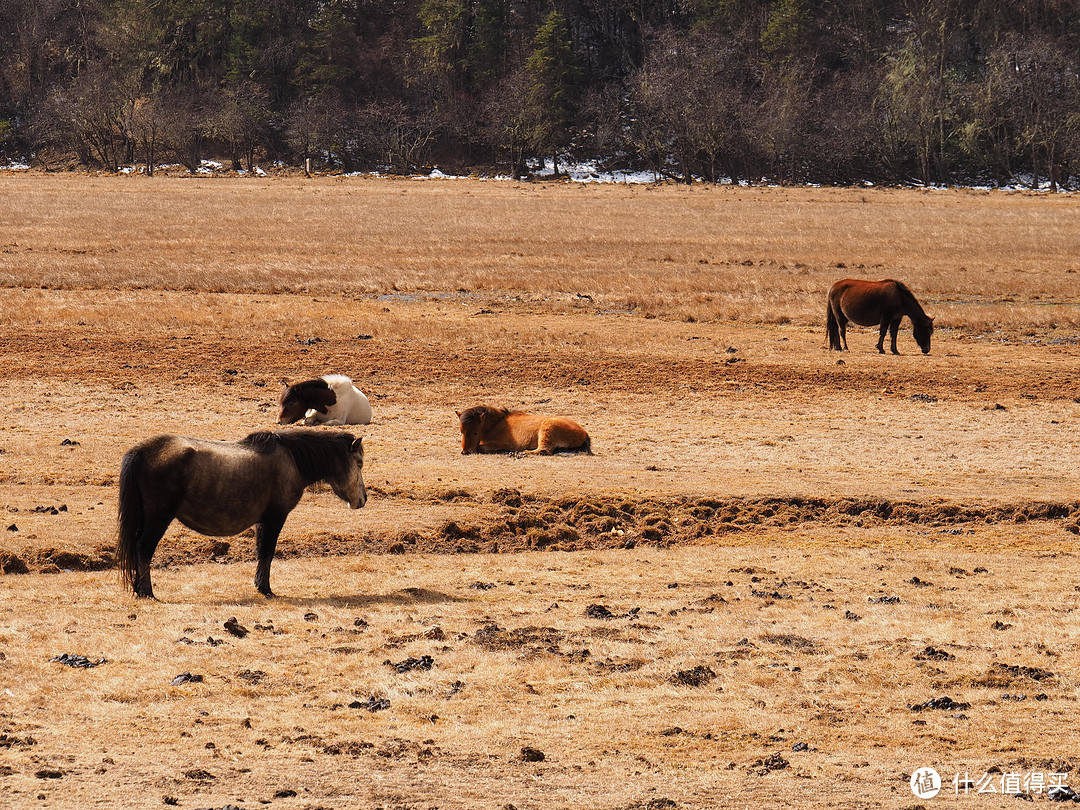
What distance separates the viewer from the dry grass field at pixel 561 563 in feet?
21.5

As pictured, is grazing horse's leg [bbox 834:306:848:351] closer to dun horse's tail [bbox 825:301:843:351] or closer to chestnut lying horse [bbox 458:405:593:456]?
dun horse's tail [bbox 825:301:843:351]

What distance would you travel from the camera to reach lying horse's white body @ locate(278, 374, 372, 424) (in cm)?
1570

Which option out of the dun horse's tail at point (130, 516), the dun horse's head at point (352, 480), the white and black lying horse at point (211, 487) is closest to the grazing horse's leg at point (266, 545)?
the white and black lying horse at point (211, 487)

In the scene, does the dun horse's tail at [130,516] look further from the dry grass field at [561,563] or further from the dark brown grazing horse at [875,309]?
the dark brown grazing horse at [875,309]

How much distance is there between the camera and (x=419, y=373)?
1947 centimetres

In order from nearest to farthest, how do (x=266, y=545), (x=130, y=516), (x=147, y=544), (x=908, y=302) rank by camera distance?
(x=130, y=516), (x=147, y=544), (x=266, y=545), (x=908, y=302)

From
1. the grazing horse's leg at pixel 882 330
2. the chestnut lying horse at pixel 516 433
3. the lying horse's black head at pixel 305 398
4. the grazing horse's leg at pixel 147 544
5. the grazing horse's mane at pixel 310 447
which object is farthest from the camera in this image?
the grazing horse's leg at pixel 882 330

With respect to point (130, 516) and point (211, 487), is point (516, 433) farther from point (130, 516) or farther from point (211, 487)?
point (130, 516)

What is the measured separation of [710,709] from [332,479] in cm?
389

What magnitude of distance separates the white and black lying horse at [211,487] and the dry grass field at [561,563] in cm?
46

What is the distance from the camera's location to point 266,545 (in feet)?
30.9

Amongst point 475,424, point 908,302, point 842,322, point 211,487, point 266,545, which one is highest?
point 908,302

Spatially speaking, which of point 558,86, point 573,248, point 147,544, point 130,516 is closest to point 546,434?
point 147,544

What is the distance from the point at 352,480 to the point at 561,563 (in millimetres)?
2257
